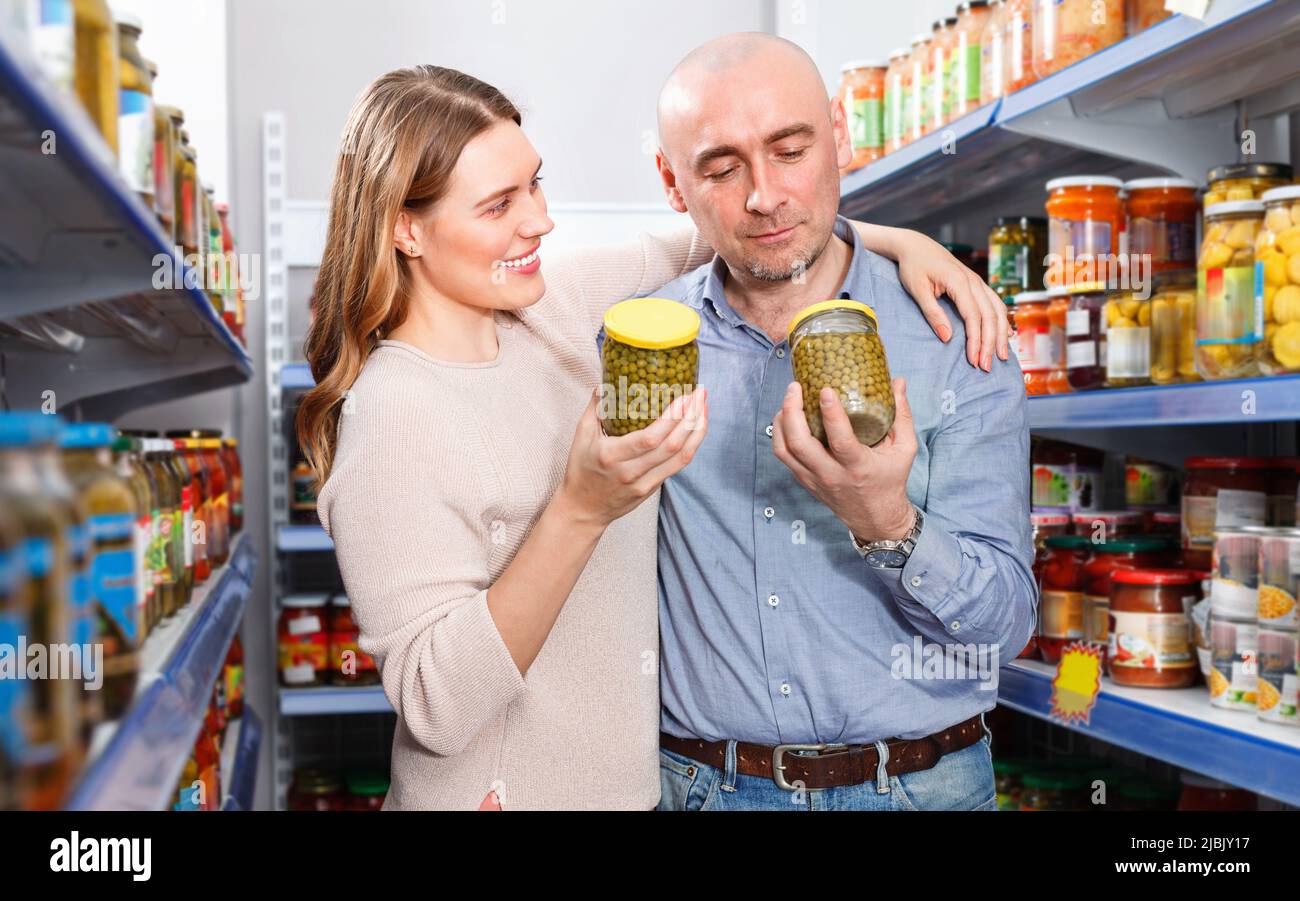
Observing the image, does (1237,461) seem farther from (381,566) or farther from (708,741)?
(381,566)

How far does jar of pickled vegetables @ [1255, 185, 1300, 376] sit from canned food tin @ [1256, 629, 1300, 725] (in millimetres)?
336

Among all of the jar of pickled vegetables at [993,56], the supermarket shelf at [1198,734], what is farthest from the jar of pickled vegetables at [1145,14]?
the supermarket shelf at [1198,734]

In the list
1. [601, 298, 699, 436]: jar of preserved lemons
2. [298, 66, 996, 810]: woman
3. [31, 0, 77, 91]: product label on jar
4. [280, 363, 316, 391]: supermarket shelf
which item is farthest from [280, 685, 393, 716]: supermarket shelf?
[31, 0, 77, 91]: product label on jar

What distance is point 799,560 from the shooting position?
4.42 ft

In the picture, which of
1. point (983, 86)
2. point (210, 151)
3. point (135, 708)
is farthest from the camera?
point (210, 151)

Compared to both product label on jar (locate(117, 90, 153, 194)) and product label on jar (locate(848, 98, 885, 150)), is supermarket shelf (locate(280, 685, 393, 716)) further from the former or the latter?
product label on jar (locate(117, 90, 153, 194))

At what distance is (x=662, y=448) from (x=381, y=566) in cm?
29

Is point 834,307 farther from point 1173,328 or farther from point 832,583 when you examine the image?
point 1173,328

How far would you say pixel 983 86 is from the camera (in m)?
2.16

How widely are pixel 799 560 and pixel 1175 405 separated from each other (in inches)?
24.8

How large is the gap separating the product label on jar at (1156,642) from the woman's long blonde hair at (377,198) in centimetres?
114

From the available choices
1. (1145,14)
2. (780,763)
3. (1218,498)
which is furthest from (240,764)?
(1145,14)

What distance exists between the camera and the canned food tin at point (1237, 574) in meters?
1.58

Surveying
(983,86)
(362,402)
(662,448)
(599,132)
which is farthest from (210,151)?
(662,448)
